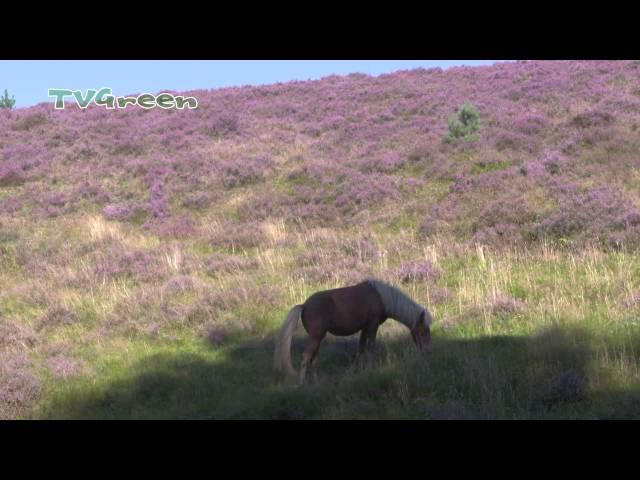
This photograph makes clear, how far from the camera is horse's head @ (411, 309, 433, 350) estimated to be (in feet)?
21.0

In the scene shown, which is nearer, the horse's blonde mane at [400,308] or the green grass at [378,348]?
the green grass at [378,348]

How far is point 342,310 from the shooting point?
6156 mm

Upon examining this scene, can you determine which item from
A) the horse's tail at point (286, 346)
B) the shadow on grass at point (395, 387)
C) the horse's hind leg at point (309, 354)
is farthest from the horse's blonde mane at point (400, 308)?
the horse's tail at point (286, 346)

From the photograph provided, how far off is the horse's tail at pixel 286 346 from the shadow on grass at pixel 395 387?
0.17 m

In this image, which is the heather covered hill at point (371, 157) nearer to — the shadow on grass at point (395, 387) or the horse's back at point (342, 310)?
the shadow on grass at point (395, 387)

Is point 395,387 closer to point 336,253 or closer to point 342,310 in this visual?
point 342,310

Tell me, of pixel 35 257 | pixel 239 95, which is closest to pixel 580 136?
pixel 35 257

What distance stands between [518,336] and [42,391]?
224 inches

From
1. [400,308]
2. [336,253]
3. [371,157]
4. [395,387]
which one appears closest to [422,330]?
[400,308]

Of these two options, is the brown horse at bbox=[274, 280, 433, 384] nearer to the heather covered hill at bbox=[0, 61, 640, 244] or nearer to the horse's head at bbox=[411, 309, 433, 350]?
the horse's head at bbox=[411, 309, 433, 350]

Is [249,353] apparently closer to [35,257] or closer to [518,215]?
[518,215]

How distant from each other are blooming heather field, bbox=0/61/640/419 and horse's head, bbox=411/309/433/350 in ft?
0.63

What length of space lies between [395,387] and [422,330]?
54.9 inches

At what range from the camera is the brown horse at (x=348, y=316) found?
19.6 ft
